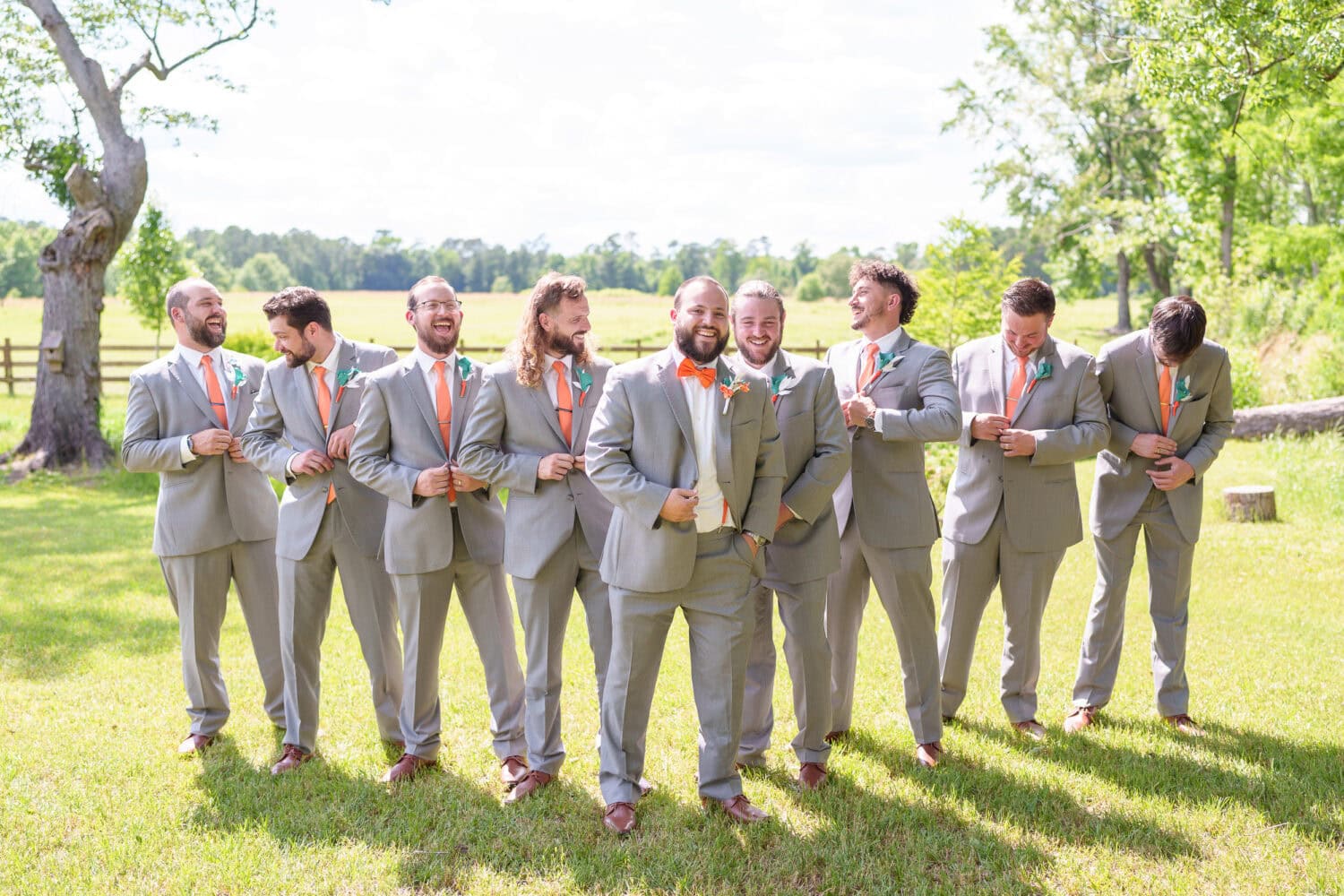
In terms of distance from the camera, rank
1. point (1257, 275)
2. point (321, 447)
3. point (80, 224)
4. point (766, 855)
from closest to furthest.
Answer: point (766, 855), point (321, 447), point (80, 224), point (1257, 275)

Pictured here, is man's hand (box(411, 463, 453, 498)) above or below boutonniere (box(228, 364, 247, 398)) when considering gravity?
below

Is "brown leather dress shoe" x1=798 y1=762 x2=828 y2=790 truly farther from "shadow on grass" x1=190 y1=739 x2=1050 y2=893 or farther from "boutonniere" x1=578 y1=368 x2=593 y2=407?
"boutonniere" x1=578 y1=368 x2=593 y2=407

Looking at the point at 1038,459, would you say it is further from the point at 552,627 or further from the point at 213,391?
the point at 213,391

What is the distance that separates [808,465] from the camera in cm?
543

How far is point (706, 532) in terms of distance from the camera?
5.10 m

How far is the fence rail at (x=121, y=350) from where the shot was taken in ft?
102

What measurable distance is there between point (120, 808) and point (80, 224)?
14228 mm

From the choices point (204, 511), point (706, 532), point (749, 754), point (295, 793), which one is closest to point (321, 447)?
point (204, 511)

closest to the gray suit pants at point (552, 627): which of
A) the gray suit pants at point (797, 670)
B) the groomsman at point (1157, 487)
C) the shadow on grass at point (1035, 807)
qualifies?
the gray suit pants at point (797, 670)

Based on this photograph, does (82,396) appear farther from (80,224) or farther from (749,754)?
(749,754)

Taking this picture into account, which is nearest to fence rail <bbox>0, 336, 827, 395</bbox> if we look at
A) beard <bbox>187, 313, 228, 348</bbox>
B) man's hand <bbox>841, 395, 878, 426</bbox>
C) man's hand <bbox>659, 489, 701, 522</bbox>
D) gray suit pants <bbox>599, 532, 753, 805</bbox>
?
beard <bbox>187, 313, 228, 348</bbox>

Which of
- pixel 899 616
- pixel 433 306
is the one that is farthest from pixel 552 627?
pixel 899 616

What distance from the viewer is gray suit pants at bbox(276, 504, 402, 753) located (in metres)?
5.98

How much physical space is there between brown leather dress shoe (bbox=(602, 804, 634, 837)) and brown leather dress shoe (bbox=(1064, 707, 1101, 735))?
2.75m
